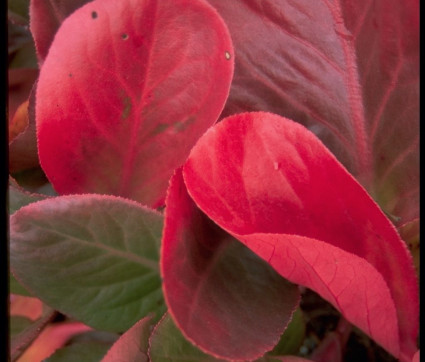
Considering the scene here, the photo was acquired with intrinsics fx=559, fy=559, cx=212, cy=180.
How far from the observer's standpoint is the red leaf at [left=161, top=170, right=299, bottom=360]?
25cm

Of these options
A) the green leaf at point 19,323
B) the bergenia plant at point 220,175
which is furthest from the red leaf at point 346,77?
the green leaf at point 19,323

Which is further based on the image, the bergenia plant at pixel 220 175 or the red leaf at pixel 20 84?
the red leaf at pixel 20 84

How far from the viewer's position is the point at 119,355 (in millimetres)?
285

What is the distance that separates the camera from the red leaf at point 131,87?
11.6 inches

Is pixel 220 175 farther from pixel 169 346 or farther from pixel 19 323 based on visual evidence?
pixel 19 323

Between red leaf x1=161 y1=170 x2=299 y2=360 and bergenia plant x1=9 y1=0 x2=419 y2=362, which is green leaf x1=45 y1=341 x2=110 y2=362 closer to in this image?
bergenia plant x1=9 y1=0 x2=419 y2=362

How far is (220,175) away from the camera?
0.27m

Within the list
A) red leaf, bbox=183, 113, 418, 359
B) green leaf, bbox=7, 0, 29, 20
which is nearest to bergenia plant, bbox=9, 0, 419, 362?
red leaf, bbox=183, 113, 418, 359

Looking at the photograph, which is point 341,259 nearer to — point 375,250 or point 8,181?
point 375,250

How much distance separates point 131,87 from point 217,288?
0.39 feet

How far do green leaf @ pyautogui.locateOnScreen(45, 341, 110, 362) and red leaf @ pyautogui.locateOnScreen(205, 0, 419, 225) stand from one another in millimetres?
180

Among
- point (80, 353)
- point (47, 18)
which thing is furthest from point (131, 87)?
point (80, 353)

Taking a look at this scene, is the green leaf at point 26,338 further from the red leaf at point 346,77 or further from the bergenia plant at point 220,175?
the red leaf at point 346,77

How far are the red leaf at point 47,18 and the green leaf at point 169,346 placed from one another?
0.59 feet
